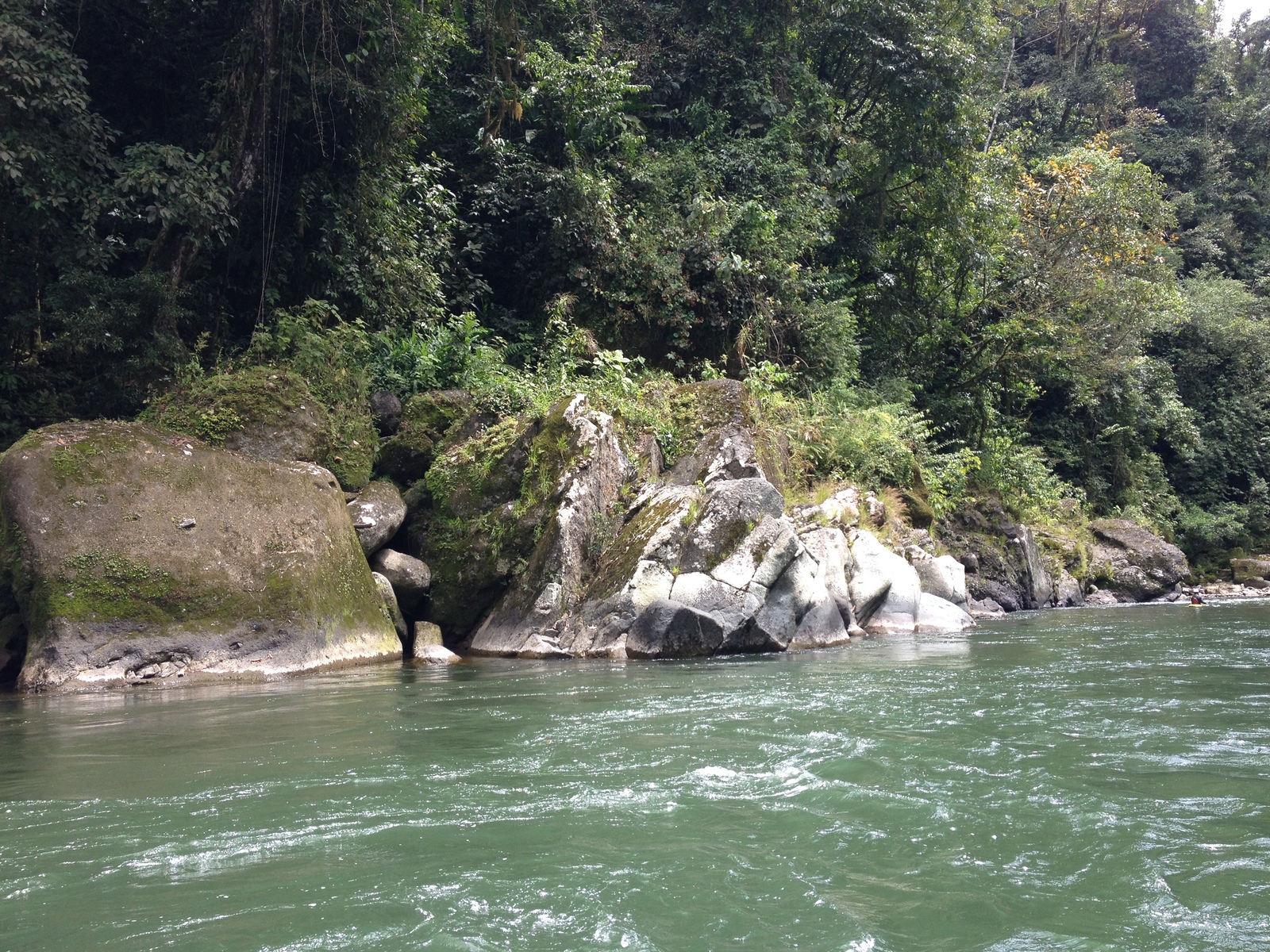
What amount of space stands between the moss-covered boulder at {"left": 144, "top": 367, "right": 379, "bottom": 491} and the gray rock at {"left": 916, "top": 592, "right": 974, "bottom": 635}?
23.5 ft

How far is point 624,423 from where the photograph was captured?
12125 mm

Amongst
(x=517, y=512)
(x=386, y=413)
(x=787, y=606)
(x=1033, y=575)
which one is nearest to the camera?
(x=787, y=606)

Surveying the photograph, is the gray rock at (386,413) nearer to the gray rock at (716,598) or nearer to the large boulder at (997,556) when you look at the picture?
the gray rock at (716,598)

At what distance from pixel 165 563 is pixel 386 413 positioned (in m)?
4.56

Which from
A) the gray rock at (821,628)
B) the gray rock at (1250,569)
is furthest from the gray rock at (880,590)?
the gray rock at (1250,569)

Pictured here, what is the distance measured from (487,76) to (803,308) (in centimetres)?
699

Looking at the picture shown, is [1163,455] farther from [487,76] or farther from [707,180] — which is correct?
[487,76]

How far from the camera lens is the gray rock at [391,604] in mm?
10078

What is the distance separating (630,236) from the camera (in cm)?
1622

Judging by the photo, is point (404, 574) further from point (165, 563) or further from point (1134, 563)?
point (1134, 563)

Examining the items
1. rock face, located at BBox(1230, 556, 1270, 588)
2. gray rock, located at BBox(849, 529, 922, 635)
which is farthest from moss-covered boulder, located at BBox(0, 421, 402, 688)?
rock face, located at BBox(1230, 556, 1270, 588)

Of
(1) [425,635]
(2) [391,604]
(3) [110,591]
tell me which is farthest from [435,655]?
(3) [110,591]

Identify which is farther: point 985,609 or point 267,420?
point 985,609

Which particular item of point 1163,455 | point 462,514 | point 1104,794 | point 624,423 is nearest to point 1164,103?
point 1163,455
